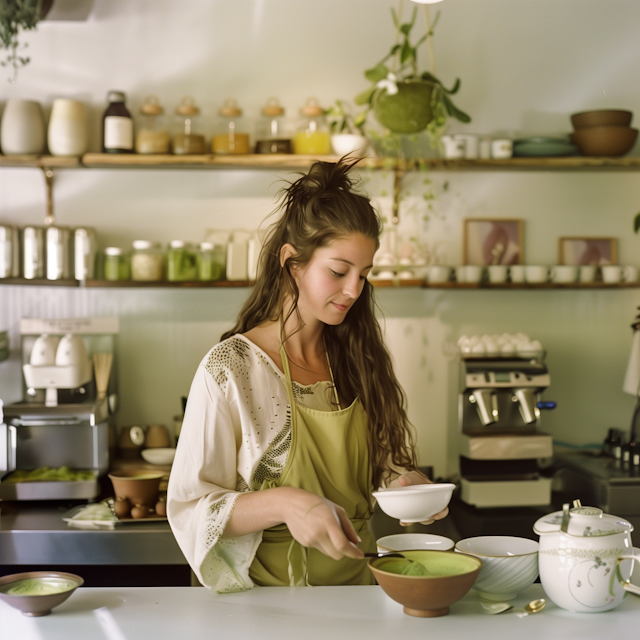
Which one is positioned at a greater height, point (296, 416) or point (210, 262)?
point (210, 262)

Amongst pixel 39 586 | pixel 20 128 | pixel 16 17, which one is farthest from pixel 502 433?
pixel 16 17

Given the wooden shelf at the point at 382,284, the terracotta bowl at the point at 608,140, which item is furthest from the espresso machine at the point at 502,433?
the terracotta bowl at the point at 608,140

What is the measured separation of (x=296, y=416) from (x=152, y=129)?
197cm

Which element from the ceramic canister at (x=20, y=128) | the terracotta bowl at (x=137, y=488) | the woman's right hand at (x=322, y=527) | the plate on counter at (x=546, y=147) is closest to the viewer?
the woman's right hand at (x=322, y=527)

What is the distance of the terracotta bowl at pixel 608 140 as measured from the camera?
303 cm

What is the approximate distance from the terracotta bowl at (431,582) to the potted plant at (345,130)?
2038 millimetres

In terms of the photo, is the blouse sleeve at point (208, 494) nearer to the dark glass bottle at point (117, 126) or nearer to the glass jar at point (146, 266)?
the glass jar at point (146, 266)

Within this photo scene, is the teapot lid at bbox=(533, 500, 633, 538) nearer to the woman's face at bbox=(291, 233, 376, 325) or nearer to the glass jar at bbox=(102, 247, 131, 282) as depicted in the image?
the woman's face at bbox=(291, 233, 376, 325)

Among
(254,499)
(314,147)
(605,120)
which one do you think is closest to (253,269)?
(314,147)

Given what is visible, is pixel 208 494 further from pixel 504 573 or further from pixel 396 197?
pixel 396 197

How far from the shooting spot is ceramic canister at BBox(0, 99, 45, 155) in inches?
116

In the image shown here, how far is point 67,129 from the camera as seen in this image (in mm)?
2957

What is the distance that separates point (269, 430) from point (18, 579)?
50cm

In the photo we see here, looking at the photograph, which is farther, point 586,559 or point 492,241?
point 492,241
